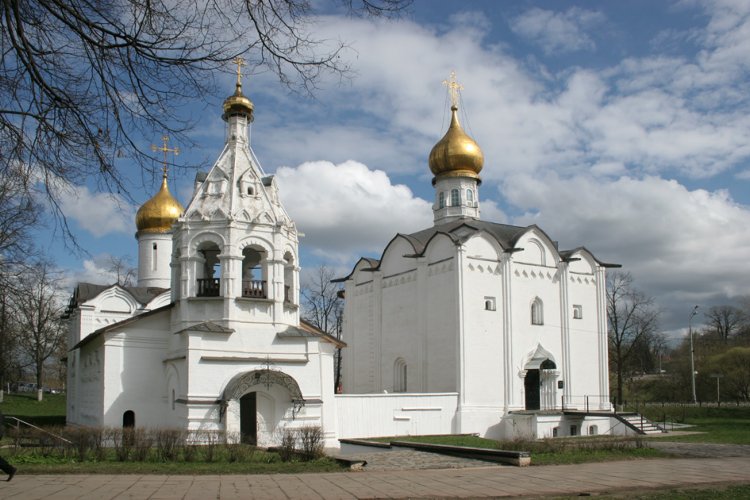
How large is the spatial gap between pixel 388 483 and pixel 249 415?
31.9 ft

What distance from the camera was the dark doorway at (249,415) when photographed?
19.0 m

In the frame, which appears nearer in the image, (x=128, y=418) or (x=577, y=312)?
(x=128, y=418)

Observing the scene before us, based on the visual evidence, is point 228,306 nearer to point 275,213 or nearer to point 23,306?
point 275,213

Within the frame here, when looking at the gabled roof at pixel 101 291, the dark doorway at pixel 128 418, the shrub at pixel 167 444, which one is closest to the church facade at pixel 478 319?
the gabled roof at pixel 101 291

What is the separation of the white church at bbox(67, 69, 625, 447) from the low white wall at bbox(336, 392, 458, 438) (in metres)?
0.04

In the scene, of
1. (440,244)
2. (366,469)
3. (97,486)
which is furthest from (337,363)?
(97,486)

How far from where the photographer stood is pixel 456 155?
29438mm

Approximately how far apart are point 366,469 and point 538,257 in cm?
1684

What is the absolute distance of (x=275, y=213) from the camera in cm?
2055

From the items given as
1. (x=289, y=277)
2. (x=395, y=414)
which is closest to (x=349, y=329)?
(x=395, y=414)

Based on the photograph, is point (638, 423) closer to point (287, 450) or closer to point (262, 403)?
point (262, 403)

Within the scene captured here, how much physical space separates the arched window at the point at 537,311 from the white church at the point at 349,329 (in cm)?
5

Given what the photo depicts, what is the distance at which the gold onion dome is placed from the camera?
2161cm

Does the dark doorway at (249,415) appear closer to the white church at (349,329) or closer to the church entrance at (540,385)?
the white church at (349,329)
